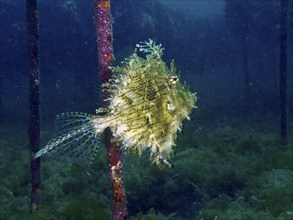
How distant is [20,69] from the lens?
2830cm

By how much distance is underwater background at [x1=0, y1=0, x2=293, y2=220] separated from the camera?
786 cm

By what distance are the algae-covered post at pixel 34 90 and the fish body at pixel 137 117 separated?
12.0 ft

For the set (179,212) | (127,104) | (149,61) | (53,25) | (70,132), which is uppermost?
(53,25)

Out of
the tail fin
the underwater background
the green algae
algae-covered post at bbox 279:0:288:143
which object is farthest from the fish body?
algae-covered post at bbox 279:0:288:143

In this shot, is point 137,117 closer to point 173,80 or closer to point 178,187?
point 173,80

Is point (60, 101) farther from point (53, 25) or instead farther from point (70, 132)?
point (70, 132)

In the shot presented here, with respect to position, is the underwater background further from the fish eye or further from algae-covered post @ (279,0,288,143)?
algae-covered post @ (279,0,288,143)

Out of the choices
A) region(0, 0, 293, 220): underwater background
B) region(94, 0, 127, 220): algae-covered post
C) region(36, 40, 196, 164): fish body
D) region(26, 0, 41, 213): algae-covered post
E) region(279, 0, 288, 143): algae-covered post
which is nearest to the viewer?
region(36, 40, 196, 164): fish body

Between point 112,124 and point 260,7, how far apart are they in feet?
90.2

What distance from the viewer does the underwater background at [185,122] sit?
25.8 feet

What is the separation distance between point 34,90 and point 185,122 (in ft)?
42.3

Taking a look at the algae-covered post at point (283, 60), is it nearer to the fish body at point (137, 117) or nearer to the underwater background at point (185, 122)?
the underwater background at point (185, 122)

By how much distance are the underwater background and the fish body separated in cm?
34

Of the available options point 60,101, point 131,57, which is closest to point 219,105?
point 60,101
